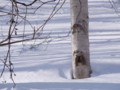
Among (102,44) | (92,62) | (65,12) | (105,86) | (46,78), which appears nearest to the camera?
(105,86)

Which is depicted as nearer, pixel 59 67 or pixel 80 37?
pixel 80 37

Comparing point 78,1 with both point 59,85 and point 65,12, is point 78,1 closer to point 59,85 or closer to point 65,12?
point 59,85

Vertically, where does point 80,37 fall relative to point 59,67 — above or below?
above

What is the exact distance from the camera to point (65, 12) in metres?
12.3

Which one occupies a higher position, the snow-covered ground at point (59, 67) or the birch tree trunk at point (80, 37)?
the birch tree trunk at point (80, 37)

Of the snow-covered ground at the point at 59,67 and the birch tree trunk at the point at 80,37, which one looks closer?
the snow-covered ground at the point at 59,67

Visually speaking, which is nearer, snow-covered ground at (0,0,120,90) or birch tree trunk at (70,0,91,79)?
snow-covered ground at (0,0,120,90)

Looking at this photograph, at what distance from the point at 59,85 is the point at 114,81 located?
504mm

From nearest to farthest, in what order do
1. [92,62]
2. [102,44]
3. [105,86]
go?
[105,86] → [92,62] → [102,44]

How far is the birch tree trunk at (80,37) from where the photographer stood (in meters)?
3.62

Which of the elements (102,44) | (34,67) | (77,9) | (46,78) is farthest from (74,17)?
(102,44)

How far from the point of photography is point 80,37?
3.70 metres

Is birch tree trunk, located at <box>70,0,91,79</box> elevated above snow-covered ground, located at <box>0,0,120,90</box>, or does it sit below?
above

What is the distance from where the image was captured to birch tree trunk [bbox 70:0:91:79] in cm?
362
